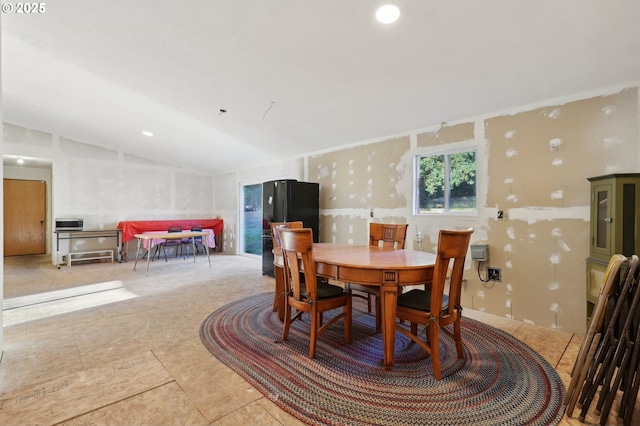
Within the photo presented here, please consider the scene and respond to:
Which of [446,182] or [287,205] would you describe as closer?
[446,182]

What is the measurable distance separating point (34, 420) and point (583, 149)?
4.36m

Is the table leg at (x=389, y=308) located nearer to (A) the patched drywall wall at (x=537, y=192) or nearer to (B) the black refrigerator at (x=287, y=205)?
(A) the patched drywall wall at (x=537, y=192)

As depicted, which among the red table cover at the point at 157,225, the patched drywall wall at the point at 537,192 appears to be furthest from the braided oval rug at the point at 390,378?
the red table cover at the point at 157,225

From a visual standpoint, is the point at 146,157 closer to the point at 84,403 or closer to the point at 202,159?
the point at 202,159

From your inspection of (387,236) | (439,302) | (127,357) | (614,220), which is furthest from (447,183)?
(127,357)

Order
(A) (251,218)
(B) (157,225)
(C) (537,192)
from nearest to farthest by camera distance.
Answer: (C) (537,192)
(B) (157,225)
(A) (251,218)

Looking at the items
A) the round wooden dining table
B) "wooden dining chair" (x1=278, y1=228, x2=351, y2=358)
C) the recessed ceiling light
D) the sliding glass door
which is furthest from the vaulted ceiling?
the sliding glass door

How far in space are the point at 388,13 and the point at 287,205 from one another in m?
3.03

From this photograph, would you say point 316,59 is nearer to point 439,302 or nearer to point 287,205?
point 439,302

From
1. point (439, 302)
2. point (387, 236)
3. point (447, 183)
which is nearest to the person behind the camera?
point (439, 302)

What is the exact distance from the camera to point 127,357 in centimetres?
219

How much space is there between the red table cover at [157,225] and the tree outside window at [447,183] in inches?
225

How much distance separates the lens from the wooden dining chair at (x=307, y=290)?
2.14m

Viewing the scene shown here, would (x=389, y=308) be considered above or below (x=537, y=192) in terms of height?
below
